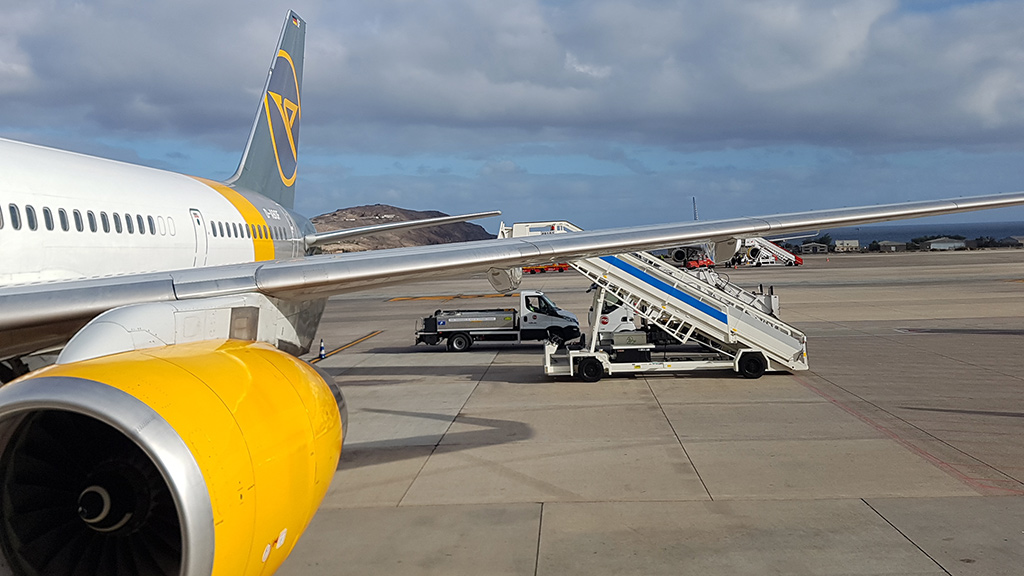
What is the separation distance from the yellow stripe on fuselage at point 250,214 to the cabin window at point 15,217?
805 cm

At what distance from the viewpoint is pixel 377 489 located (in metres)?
11.4

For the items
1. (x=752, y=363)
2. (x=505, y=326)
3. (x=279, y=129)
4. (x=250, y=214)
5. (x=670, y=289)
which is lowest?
(x=752, y=363)

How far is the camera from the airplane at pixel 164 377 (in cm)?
505

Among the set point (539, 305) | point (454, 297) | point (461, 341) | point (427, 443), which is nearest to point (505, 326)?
point (539, 305)

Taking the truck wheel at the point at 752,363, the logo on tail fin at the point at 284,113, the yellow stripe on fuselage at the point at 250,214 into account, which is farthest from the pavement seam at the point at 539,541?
the logo on tail fin at the point at 284,113

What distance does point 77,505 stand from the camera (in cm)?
600

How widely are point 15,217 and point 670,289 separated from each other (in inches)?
573

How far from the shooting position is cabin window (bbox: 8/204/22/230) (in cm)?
863

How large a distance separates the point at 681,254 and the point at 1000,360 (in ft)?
167

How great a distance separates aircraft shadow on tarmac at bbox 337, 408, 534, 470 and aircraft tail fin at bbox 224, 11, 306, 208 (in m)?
8.49

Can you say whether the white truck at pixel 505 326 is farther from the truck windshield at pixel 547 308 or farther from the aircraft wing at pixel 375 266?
the aircraft wing at pixel 375 266

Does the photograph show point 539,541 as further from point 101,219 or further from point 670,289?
point 670,289

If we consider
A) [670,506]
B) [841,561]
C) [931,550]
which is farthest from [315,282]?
[931,550]

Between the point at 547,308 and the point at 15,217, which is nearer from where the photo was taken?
the point at 15,217
